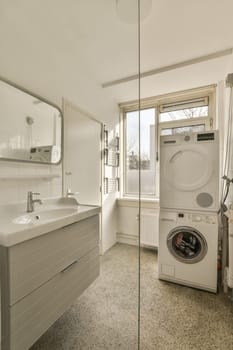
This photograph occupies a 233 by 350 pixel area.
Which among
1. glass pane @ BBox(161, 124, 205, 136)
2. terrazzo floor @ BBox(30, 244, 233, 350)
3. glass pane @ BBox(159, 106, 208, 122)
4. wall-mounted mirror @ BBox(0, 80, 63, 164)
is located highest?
glass pane @ BBox(159, 106, 208, 122)

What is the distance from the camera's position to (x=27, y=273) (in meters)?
0.85

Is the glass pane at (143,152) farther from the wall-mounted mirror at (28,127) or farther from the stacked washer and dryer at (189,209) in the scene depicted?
the wall-mounted mirror at (28,127)

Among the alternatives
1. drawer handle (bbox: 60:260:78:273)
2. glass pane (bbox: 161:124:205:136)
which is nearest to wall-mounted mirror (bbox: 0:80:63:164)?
drawer handle (bbox: 60:260:78:273)

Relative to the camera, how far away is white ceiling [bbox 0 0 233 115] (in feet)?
4.18

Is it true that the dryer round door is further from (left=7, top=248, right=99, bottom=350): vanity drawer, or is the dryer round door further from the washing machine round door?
(left=7, top=248, right=99, bottom=350): vanity drawer

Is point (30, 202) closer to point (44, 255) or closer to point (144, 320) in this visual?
point (44, 255)

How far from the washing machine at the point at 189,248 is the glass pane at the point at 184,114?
1.57m

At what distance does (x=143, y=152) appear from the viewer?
2.70 m

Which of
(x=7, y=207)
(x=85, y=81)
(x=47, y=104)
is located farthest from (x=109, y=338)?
(x=85, y=81)

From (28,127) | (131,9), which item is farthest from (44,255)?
(131,9)

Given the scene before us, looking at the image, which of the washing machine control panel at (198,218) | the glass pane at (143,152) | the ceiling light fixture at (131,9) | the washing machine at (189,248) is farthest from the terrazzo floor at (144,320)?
the ceiling light fixture at (131,9)

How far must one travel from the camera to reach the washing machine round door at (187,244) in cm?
171

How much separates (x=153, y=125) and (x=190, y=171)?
1.26 meters

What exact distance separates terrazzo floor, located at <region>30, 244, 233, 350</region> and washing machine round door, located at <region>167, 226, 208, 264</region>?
0.33 metres
